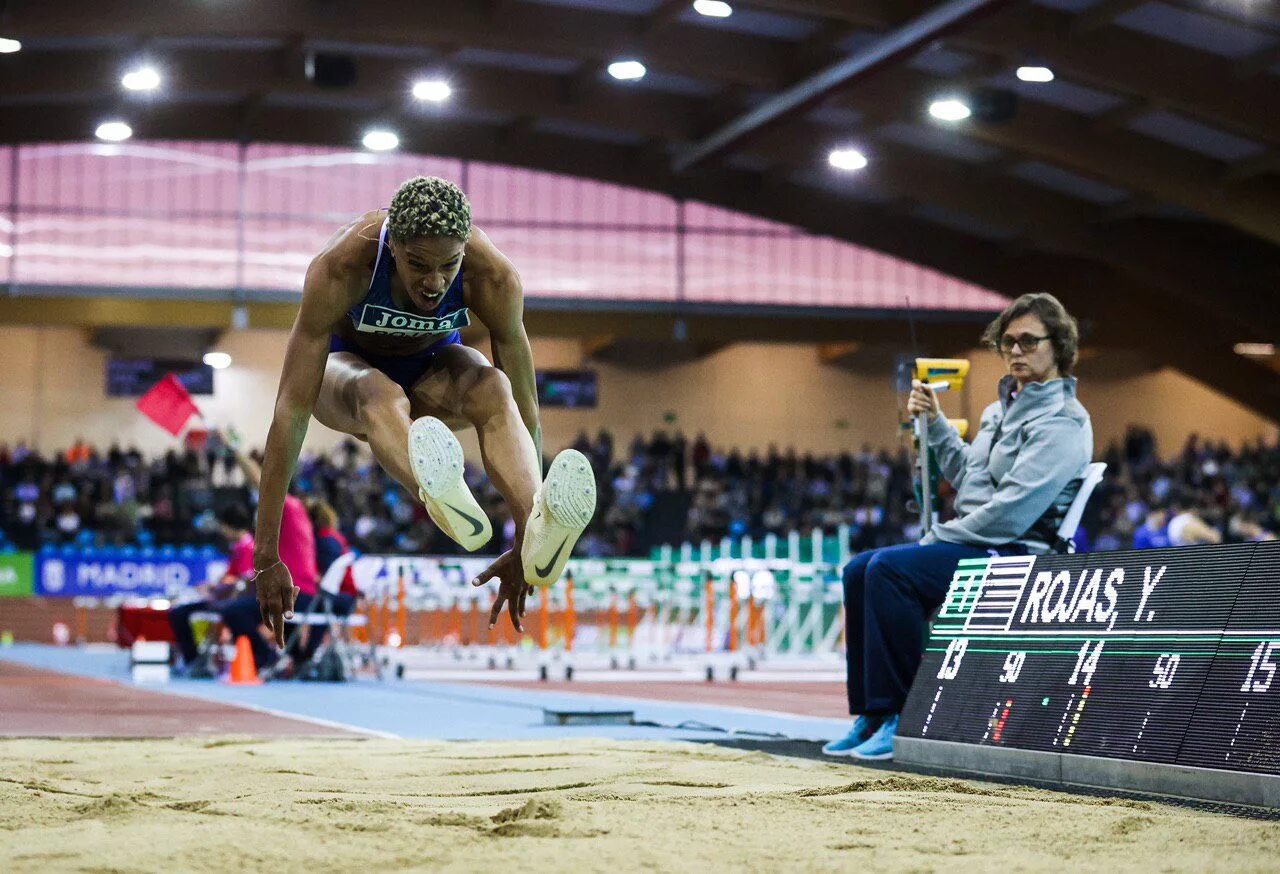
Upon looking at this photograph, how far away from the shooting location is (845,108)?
71.2 feet

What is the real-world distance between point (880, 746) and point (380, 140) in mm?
19964

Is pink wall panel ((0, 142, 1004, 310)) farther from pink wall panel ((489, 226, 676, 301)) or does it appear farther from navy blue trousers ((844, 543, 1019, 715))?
navy blue trousers ((844, 543, 1019, 715))

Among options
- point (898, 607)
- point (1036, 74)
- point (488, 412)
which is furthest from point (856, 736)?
point (1036, 74)

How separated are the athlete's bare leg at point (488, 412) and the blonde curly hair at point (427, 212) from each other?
0.59m

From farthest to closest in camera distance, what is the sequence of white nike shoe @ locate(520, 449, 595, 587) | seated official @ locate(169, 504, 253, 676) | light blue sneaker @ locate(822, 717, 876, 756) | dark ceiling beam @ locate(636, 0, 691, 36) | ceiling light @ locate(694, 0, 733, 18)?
dark ceiling beam @ locate(636, 0, 691, 36), ceiling light @ locate(694, 0, 733, 18), seated official @ locate(169, 504, 253, 676), light blue sneaker @ locate(822, 717, 876, 756), white nike shoe @ locate(520, 449, 595, 587)

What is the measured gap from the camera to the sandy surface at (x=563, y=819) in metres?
3.18

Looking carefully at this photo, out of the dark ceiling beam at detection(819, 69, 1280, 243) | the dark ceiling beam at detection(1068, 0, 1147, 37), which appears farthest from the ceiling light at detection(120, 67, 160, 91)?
the dark ceiling beam at detection(1068, 0, 1147, 37)

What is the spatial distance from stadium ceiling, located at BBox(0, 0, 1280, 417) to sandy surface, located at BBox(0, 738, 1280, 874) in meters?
12.9

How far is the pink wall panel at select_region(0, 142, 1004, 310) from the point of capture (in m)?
24.2

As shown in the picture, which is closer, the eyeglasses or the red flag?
the eyeglasses

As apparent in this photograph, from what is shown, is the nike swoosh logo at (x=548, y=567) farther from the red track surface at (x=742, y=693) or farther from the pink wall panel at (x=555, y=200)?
the pink wall panel at (x=555, y=200)

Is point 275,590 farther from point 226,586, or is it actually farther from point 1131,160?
point 1131,160

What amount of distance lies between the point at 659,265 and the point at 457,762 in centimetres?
2179

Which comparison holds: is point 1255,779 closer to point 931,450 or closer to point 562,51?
point 931,450
